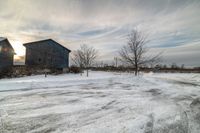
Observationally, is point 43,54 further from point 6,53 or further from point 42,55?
point 6,53

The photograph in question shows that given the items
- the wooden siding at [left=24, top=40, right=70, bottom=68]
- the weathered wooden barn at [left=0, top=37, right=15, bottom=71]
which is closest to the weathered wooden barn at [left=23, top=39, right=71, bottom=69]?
the wooden siding at [left=24, top=40, right=70, bottom=68]

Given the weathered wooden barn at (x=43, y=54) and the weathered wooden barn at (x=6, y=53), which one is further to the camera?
the weathered wooden barn at (x=43, y=54)

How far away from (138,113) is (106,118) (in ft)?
4.20

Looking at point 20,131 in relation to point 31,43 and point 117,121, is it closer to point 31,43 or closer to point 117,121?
point 117,121

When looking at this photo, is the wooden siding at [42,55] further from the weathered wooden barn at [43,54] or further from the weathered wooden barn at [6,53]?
the weathered wooden barn at [6,53]

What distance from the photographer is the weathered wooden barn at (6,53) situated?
75.4ft

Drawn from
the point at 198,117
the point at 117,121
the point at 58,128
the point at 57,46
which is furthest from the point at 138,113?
the point at 57,46

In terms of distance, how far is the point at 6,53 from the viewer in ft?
80.0

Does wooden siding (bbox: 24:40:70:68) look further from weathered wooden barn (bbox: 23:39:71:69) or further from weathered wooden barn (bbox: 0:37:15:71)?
weathered wooden barn (bbox: 0:37:15:71)

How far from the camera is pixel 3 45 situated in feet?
77.7

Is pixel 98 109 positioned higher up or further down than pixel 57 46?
further down

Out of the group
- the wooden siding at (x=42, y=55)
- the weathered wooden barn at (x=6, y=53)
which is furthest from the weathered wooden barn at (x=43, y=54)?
the weathered wooden barn at (x=6, y=53)

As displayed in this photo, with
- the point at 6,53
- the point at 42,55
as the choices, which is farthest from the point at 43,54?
the point at 6,53

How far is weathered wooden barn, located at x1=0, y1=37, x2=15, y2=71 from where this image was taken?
23.0m
